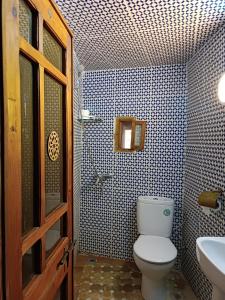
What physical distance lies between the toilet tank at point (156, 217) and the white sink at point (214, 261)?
3.10 ft

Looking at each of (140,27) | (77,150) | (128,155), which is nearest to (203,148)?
(128,155)

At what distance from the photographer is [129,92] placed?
2.45m

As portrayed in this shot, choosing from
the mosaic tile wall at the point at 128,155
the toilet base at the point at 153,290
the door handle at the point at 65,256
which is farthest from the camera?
the mosaic tile wall at the point at 128,155

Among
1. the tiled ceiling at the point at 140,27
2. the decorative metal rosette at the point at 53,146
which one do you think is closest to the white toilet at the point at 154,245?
the decorative metal rosette at the point at 53,146

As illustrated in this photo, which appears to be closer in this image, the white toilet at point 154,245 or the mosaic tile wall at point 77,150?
the white toilet at point 154,245

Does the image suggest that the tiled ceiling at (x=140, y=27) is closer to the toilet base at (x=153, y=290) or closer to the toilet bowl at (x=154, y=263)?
the toilet bowl at (x=154, y=263)

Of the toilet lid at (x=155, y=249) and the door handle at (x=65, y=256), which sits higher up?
the door handle at (x=65, y=256)

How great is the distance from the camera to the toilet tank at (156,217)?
2229 millimetres

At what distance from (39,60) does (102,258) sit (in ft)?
7.73

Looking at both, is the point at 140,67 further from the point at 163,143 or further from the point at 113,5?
the point at 113,5

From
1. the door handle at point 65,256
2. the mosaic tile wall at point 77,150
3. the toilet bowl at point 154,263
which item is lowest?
the toilet bowl at point 154,263

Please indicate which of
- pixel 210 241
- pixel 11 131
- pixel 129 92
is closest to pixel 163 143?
pixel 129 92

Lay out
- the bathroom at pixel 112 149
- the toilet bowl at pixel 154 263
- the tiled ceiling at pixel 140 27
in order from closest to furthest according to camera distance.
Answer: the bathroom at pixel 112 149, the tiled ceiling at pixel 140 27, the toilet bowl at pixel 154 263

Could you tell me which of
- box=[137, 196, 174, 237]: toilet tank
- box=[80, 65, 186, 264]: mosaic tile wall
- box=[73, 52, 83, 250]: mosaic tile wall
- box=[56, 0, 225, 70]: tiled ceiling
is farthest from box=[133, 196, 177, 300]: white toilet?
box=[56, 0, 225, 70]: tiled ceiling
